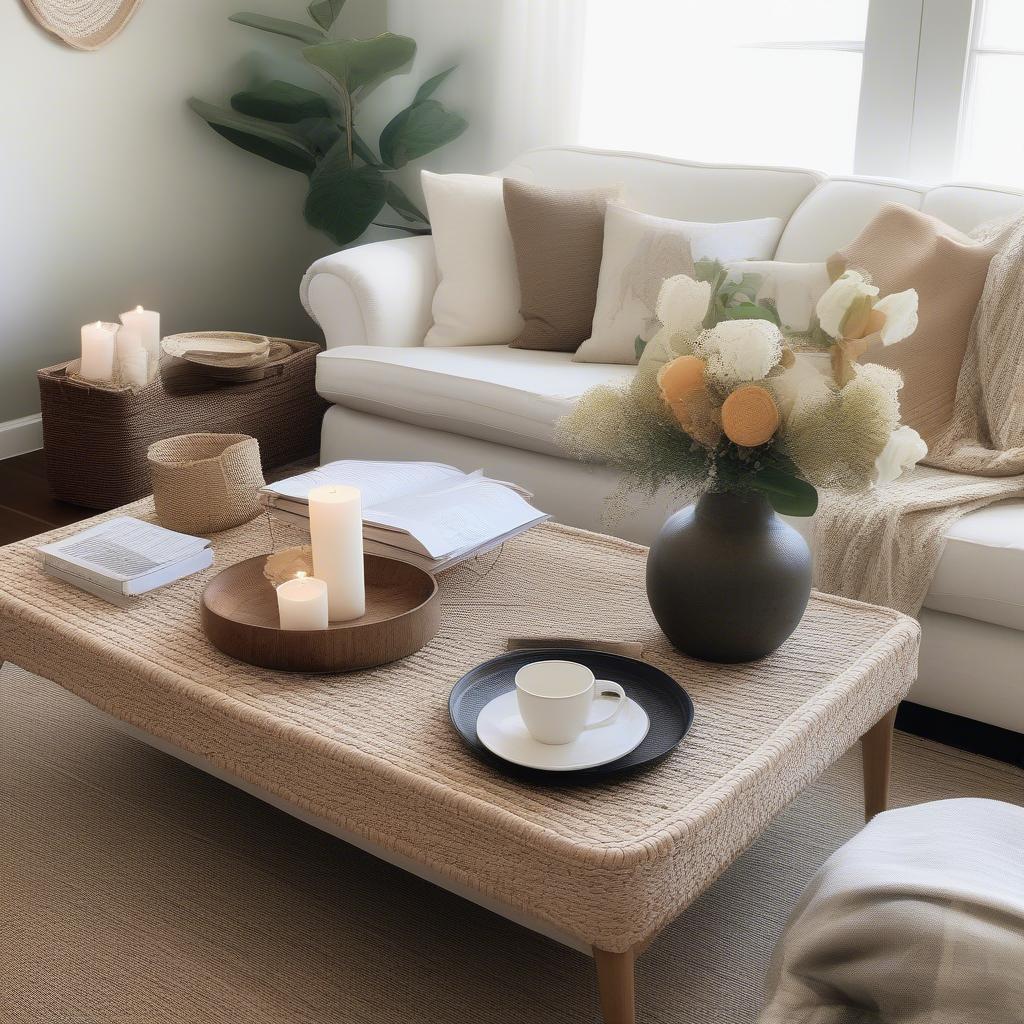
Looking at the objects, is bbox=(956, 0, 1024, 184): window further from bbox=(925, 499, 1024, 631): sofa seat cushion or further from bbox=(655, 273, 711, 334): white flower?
bbox=(655, 273, 711, 334): white flower

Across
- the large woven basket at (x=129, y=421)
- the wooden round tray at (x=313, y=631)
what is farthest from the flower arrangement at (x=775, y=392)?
the large woven basket at (x=129, y=421)

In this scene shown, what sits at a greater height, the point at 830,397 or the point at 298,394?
the point at 830,397

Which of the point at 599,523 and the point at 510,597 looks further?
the point at 599,523

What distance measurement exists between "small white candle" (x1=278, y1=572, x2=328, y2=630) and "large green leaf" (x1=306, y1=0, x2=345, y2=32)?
256 cm

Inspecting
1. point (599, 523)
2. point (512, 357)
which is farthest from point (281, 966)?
point (512, 357)

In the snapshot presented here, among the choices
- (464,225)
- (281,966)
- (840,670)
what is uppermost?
(464,225)

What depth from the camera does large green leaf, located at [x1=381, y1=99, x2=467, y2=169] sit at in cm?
356

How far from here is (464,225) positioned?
2.91 metres

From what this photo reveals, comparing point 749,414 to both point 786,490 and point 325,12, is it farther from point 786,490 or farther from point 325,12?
point 325,12

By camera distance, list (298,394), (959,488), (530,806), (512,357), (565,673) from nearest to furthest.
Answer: (530,806)
(565,673)
(959,488)
(512,357)
(298,394)

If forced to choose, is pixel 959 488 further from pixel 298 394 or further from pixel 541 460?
pixel 298 394

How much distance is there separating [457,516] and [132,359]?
4.47 ft

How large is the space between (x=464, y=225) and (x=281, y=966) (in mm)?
1886

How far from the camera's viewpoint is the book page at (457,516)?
1756mm
